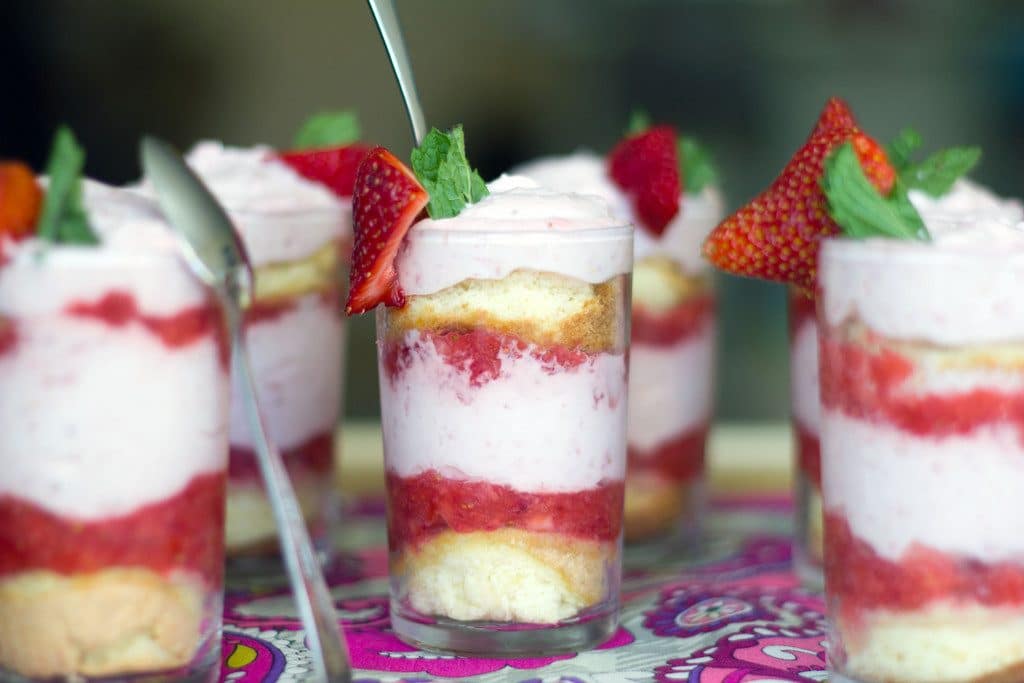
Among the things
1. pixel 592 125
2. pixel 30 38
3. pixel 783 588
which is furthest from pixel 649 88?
pixel 783 588

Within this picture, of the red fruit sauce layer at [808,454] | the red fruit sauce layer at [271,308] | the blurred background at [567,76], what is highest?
the blurred background at [567,76]

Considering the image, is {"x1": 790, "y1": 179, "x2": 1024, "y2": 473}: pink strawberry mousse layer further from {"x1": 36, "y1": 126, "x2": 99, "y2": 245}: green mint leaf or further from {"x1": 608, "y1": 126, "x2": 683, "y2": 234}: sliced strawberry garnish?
{"x1": 36, "y1": 126, "x2": 99, "y2": 245}: green mint leaf

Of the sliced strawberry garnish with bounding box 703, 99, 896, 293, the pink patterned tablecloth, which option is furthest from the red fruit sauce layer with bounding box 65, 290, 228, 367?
the sliced strawberry garnish with bounding box 703, 99, 896, 293

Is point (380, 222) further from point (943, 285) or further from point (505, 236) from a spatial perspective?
point (943, 285)

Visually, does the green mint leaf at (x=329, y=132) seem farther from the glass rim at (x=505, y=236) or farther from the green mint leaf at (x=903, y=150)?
the green mint leaf at (x=903, y=150)

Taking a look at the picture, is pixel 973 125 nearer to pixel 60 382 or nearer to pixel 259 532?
pixel 259 532

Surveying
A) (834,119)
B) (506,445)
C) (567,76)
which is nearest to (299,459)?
(506,445)

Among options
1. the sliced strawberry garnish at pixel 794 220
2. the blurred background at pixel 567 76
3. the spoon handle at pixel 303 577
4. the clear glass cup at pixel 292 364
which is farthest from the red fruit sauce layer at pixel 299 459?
the blurred background at pixel 567 76
